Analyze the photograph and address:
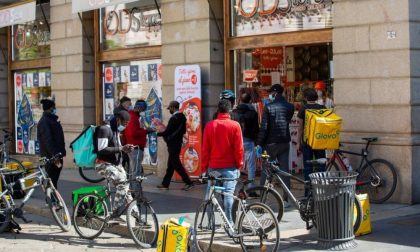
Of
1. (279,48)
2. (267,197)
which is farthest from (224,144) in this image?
(279,48)

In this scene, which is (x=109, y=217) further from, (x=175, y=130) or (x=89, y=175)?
(x=89, y=175)

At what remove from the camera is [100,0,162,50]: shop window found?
1573 cm

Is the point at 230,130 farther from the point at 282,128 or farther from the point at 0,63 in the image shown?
the point at 0,63

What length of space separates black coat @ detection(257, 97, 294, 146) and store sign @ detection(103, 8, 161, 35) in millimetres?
5871

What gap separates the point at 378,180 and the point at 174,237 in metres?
4.70

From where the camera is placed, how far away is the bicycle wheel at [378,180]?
10633mm

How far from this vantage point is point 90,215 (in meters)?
9.39

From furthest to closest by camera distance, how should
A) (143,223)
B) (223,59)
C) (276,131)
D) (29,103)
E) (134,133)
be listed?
(29,103) < (223,59) < (134,133) < (276,131) < (143,223)

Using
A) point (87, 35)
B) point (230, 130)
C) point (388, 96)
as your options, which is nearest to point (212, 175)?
point (230, 130)

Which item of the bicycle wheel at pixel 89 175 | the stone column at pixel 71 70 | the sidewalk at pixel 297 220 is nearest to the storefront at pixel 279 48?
the sidewalk at pixel 297 220

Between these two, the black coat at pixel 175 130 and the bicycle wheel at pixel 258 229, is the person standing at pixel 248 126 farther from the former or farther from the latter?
the bicycle wheel at pixel 258 229

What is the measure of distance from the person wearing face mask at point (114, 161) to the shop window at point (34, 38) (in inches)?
409

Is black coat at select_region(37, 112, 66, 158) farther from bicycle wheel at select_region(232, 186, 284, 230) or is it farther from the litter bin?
the litter bin

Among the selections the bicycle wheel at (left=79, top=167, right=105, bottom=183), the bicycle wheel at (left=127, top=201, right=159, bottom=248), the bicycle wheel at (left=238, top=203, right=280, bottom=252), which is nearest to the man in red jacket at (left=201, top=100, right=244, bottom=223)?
the bicycle wheel at (left=238, top=203, right=280, bottom=252)
